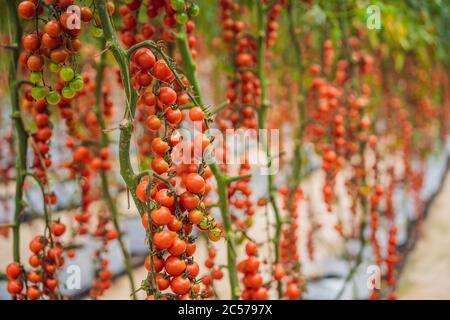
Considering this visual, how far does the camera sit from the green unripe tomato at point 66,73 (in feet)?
2.14

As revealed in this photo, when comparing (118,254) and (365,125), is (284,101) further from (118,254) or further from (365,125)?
(365,125)

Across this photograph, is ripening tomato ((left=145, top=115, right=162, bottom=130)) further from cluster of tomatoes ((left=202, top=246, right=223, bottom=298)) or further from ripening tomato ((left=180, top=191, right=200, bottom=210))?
cluster of tomatoes ((left=202, top=246, right=223, bottom=298))

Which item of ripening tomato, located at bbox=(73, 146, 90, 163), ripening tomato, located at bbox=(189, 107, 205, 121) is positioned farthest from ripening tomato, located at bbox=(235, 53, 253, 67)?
ripening tomato, located at bbox=(189, 107, 205, 121)

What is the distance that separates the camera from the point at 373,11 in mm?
1173

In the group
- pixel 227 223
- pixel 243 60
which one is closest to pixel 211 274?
pixel 227 223

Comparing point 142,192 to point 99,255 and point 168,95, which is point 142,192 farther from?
point 99,255

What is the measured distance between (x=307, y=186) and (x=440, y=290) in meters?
1.57

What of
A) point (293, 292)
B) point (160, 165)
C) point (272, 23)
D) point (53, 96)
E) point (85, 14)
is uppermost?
point (272, 23)

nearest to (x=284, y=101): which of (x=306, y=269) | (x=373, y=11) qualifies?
(x=306, y=269)

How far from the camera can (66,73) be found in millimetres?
655

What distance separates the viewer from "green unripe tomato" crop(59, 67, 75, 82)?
65cm

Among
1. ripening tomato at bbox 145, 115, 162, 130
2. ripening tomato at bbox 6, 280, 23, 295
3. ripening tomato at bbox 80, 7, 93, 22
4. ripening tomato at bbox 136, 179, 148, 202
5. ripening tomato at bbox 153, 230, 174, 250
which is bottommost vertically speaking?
ripening tomato at bbox 6, 280, 23, 295

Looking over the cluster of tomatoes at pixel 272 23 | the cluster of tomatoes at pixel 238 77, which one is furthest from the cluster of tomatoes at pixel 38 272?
the cluster of tomatoes at pixel 272 23

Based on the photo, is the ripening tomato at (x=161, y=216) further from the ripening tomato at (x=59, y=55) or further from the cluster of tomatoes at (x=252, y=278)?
the cluster of tomatoes at (x=252, y=278)
